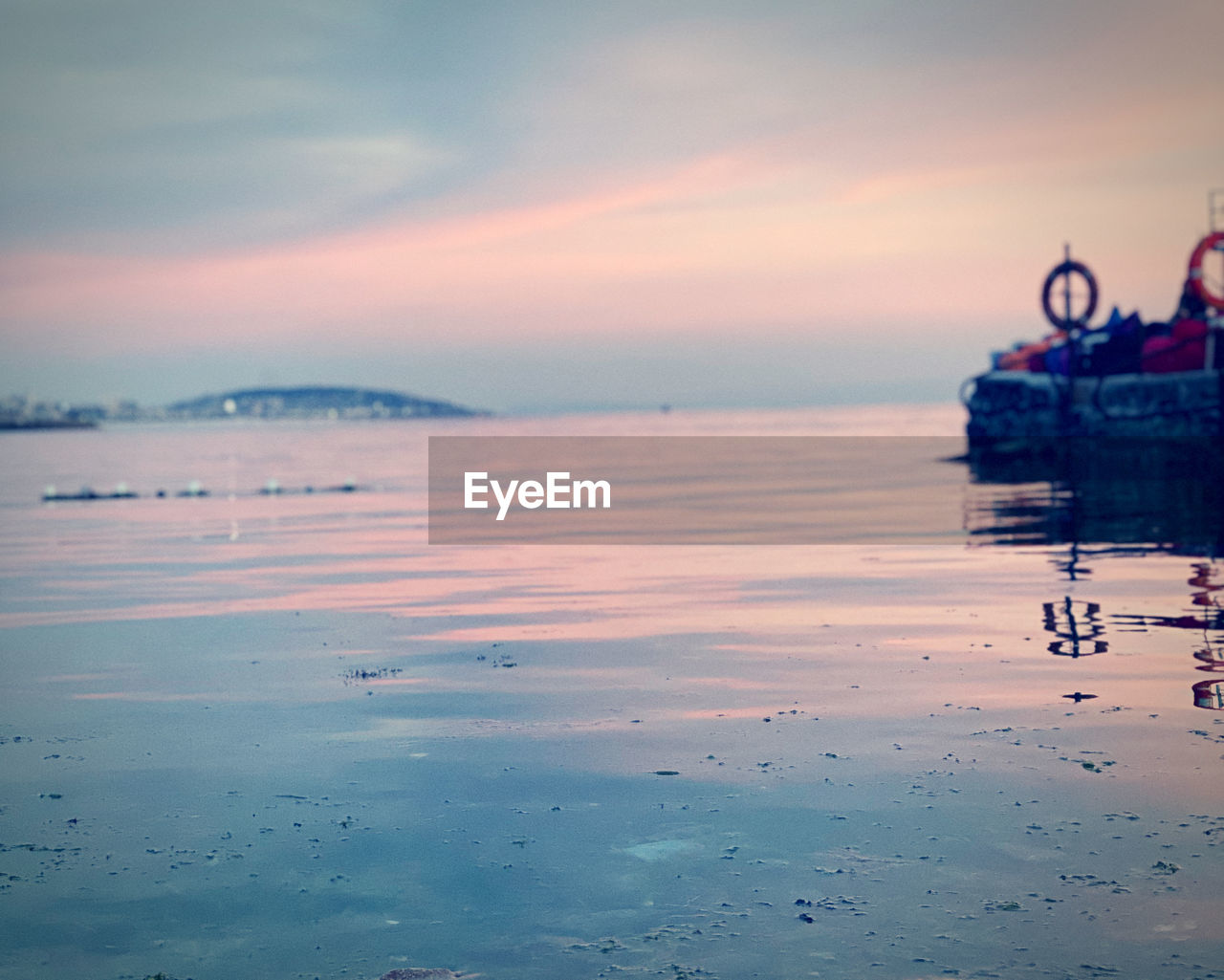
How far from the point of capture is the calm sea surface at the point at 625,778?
6473 mm

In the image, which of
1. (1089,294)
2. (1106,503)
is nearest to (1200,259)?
(1089,294)

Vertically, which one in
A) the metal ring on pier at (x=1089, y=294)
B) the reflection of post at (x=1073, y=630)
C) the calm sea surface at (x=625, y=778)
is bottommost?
the calm sea surface at (x=625, y=778)

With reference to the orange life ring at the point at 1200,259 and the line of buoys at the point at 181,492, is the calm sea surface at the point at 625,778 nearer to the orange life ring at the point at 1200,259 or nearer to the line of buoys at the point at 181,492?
the line of buoys at the point at 181,492

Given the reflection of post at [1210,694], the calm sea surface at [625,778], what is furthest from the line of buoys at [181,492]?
the reflection of post at [1210,694]

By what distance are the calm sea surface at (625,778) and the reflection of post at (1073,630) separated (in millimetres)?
77

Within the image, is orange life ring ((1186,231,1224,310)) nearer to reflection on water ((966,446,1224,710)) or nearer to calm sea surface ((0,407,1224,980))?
reflection on water ((966,446,1224,710))

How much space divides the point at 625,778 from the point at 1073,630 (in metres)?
8.22

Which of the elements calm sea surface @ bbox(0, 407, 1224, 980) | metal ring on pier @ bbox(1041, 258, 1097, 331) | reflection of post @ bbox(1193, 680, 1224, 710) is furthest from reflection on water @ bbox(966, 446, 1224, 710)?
metal ring on pier @ bbox(1041, 258, 1097, 331)

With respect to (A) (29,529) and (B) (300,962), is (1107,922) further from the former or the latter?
(A) (29,529)

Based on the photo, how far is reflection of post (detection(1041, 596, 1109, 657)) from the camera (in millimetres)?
13844

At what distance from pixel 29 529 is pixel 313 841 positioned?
32215mm

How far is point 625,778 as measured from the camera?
9312 millimetres

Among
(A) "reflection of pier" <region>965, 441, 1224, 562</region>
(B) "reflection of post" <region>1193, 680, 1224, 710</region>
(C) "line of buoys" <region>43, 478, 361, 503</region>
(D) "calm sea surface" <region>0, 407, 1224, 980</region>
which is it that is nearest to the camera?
(D) "calm sea surface" <region>0, 407, 1224, 980</region>

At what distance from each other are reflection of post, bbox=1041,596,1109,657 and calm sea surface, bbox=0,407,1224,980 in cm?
8
